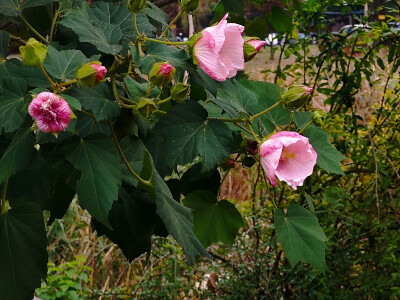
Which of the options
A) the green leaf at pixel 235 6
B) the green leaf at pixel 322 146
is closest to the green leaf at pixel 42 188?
the green leaf at pixel 322 146

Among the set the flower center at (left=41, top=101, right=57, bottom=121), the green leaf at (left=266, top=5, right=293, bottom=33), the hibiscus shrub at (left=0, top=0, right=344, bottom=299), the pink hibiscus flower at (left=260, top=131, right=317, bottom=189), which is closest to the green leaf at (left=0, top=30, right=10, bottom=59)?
the hibiscus shrub at (left=0, top=0, right=344, bottom=299)

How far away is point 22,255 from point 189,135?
0.80 ft

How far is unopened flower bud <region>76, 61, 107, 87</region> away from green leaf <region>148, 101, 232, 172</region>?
0.57 feet

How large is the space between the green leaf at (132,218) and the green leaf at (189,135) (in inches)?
2.9

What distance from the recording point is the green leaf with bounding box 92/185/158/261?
905 mm

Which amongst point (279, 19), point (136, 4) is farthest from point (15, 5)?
point (279, 19)

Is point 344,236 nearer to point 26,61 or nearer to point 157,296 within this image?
point 157,296

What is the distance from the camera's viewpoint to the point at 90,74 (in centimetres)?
71

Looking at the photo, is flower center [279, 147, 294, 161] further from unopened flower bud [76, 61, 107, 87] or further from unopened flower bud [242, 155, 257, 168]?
unopened flower bud [76, 61, 107, 87]

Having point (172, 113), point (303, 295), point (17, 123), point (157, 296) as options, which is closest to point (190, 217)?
point (172, 113)

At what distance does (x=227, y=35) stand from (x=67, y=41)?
27cm

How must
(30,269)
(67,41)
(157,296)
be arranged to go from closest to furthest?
1. (30,269)
2. (67,41)
3. (157,296)

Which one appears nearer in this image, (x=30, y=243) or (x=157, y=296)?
(x=30, y=243)

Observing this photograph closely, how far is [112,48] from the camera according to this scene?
787mm
